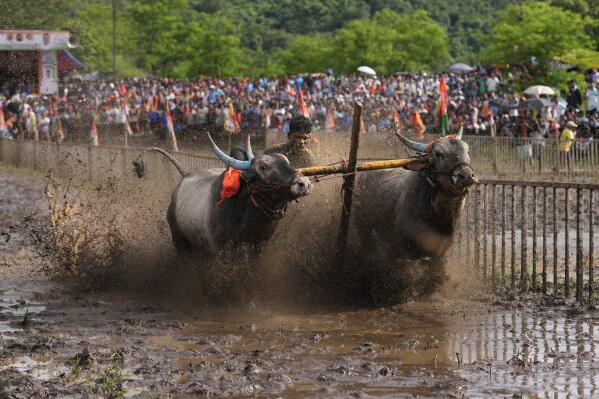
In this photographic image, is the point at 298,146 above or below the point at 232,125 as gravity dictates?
below

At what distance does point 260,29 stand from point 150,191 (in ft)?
325

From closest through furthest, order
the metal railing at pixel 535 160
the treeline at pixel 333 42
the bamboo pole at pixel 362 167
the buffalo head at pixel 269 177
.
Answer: the buffalo head at pixel 269 177, the bamboo pole at pixel 362 167, the metal railing at pixel 535 160, the treeline at pixel 333 42

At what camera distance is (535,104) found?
3094 centimetres

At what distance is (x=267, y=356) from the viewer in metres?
8.46

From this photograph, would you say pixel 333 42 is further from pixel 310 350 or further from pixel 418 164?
pixel 310 350

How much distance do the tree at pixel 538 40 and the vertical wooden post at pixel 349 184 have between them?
28.5 meters

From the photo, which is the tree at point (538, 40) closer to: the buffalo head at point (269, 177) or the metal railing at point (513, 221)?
the metal railing at point (513, 221)

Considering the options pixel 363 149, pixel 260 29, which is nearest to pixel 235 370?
pixel 363 149

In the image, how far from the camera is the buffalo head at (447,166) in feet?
32.2

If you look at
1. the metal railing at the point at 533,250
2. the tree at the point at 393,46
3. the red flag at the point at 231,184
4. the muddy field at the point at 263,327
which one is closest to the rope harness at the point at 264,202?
the red flag at the point at 231,184

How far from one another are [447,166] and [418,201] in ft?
2.44

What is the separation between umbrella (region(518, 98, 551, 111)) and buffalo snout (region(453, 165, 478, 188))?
70.6 ft

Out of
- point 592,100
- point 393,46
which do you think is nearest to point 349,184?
point 592,100

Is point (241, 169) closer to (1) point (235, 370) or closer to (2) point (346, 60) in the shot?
(1) point (235, 370)
